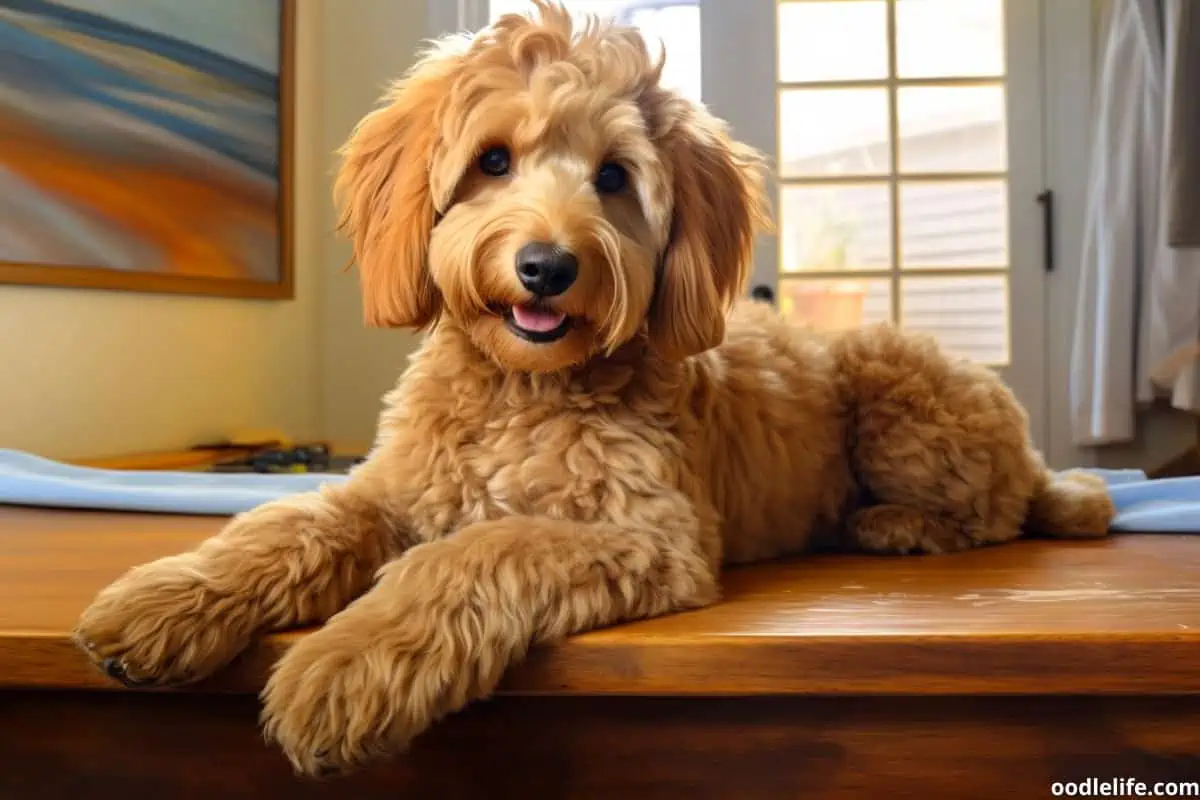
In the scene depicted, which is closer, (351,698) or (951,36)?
(351,698)

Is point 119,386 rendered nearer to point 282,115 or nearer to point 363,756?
point 282,115

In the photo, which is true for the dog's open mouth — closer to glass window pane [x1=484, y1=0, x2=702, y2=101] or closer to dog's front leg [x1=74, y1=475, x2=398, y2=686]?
dog's front leg [x1=74, y1=475, x2=398, y2=686]

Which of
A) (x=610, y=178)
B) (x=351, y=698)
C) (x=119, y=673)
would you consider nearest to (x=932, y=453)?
(x=610, y=178)

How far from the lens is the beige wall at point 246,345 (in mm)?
2545

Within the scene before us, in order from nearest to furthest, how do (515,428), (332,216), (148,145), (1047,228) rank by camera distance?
1. (515,428)
2. (148,145)
3. (1047,228)
4. (332,216)

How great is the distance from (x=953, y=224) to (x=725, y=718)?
3.00 metres

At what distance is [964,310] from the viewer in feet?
11.8

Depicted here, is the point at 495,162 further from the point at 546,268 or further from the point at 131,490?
the point at 131,490

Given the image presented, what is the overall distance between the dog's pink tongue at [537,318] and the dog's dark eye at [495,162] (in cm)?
20

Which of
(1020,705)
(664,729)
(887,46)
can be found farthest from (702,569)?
(887,46)

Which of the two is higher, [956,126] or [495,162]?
[956,126]


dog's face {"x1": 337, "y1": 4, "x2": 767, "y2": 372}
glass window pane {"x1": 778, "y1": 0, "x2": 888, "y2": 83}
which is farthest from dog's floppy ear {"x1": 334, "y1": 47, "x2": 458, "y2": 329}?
glass window pane {"x1": 778, "y1": 0, "x2": 888, "y2": 83}

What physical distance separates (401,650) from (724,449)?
61 cm

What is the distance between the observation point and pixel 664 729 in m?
0.98
